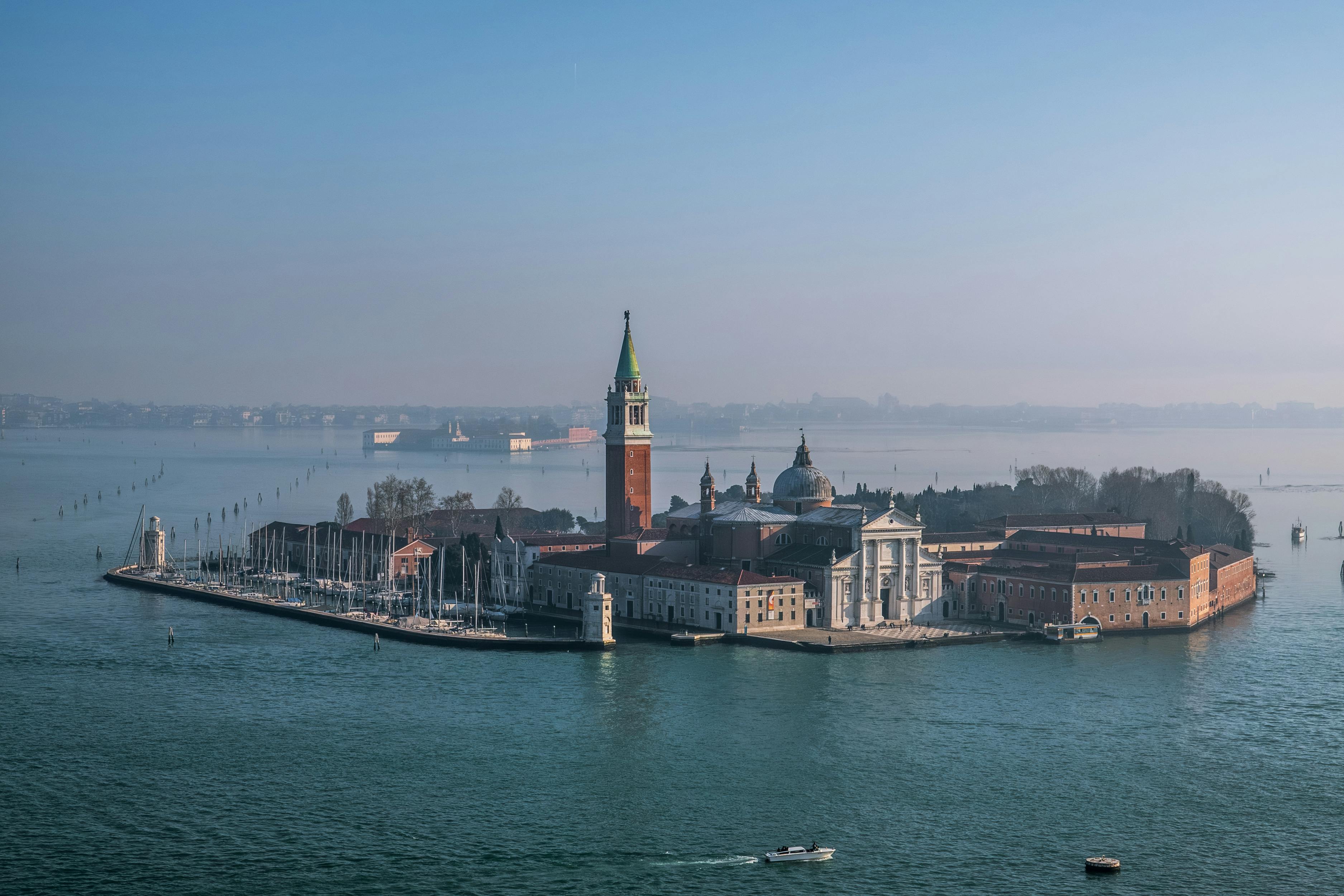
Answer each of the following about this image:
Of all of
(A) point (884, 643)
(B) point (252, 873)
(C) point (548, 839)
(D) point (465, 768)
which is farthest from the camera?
(A) point (884, 643)

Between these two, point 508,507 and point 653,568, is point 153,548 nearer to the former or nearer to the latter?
point 508,507

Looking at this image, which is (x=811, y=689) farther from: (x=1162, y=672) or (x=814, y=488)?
(x=814, y=488)

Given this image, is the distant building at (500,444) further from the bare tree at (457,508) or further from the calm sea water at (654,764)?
the calm sea water at (654,764)

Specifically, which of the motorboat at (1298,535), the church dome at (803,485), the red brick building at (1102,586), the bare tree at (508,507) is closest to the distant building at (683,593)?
the church dome at (803,485)

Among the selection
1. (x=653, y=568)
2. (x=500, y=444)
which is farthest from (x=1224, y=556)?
(x=500, y=444)

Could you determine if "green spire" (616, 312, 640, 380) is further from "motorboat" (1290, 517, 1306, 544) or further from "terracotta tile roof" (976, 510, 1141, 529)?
"motorboat" (1290, 517, 1306, 544)

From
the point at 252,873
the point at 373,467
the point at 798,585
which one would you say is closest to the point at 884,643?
the point at 798,585
